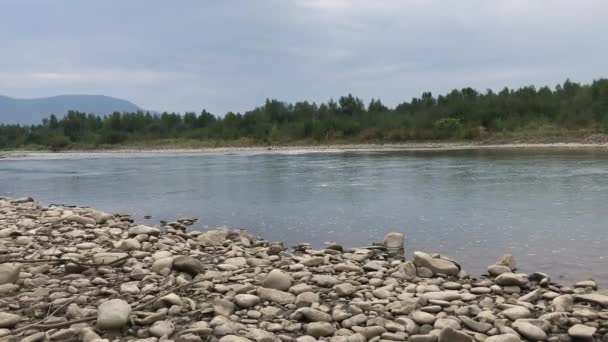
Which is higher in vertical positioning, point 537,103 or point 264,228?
point 537,103

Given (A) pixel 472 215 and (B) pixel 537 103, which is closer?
(A) pixel 472 215

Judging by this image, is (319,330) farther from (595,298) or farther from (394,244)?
(394,244)

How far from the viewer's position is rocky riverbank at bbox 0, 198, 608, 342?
16.0ft

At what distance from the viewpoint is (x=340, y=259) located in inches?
319

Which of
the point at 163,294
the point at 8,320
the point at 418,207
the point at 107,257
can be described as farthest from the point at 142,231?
the point at 418,207

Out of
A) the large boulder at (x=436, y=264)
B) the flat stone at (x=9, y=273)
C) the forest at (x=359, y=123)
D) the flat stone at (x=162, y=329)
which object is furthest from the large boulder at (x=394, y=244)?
the forest at (x=359, y=123)

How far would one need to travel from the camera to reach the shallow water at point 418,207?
368 inches

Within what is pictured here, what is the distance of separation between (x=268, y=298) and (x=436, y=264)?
2.74 metres

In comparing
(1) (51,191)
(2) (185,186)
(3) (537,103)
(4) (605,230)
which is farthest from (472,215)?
(3) (537,103)

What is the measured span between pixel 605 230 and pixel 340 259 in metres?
5.95

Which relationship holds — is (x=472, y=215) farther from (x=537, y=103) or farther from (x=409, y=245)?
(x=537, y=103)

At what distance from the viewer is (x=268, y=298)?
5.91 metres

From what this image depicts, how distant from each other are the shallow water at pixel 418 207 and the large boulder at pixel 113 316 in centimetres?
522

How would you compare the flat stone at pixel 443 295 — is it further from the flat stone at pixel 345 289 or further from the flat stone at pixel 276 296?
the flat stone at pixel 276 296
